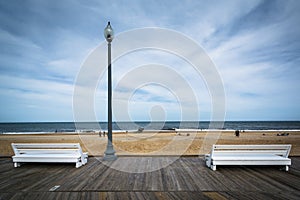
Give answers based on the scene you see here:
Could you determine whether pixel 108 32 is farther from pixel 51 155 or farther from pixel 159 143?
pixel 159 143

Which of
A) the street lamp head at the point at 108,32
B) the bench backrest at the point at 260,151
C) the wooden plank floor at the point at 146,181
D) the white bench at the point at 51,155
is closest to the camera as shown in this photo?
the wooden plank floor at the point at 146,181

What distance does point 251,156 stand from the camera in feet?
13.6

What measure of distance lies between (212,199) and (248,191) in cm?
84

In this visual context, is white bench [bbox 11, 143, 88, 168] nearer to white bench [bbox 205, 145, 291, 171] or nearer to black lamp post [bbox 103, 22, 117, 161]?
black lamp post [bbox 103, 22, 117, 161]

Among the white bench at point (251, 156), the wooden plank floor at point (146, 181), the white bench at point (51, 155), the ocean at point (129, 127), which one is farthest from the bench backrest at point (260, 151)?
the ocean at point (129, 127)

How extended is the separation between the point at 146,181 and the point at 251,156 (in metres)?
2.89

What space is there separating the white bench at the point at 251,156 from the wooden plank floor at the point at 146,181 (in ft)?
0.75

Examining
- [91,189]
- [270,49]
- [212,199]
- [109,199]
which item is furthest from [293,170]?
[270,49]

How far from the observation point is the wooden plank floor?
108 inches

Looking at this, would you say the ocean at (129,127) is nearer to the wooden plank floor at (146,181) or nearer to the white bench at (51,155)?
the white bench at (51,155)

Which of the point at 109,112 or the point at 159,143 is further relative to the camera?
the point at 159,143

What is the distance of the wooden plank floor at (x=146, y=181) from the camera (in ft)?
8.98

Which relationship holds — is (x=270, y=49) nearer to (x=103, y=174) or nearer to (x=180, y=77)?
(x=180, y=77)

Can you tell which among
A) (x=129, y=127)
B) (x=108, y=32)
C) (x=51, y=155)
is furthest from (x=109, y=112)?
(x=129, y=127)
